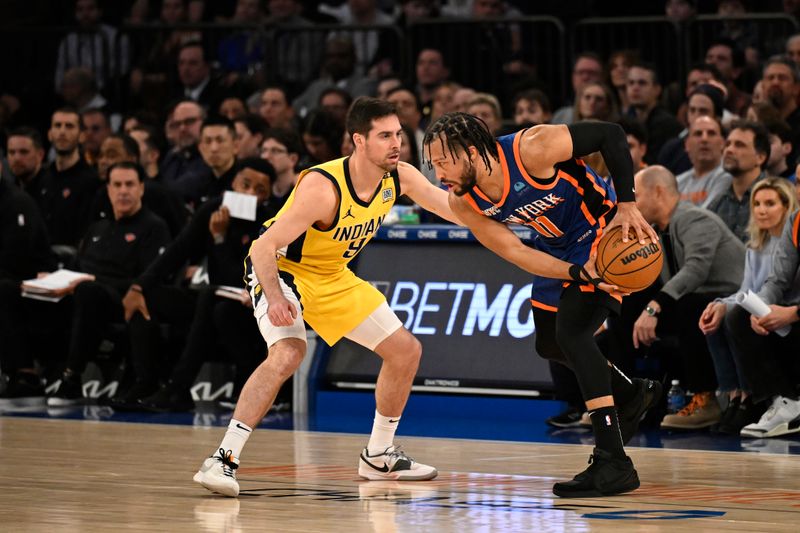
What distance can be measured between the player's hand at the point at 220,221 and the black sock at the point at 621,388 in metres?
4.50

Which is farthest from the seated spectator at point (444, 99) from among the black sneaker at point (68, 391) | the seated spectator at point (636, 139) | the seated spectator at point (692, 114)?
the black sneaker at point (68, 391)

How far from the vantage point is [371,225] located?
6.94 m

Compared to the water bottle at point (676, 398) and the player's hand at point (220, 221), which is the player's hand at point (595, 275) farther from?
the player's hand at point (220, 221)

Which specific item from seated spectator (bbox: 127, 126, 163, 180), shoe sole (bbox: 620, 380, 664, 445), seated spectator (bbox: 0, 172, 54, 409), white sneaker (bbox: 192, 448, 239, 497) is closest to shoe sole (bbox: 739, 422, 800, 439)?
shoe sole (bbox: 620, 380, 664, 445)

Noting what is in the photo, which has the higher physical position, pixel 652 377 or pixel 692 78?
pixel 692 78

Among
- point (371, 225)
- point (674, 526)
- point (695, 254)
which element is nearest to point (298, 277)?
point (371, 225)

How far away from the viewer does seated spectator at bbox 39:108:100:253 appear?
1245 centimetres

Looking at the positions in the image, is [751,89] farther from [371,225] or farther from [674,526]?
[674,526]

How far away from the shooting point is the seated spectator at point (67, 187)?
40.9ft

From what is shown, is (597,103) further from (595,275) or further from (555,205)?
(595,275)

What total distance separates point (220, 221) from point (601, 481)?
503cm

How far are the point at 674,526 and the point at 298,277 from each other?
2.34 metres

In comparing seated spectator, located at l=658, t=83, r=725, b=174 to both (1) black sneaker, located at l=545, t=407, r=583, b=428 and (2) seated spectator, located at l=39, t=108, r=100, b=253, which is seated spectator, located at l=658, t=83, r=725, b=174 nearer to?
(1) black sneaker, located at l=545, t=407, r=583, b=428

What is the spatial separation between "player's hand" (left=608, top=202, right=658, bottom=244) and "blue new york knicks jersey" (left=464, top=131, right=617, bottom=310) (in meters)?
0.25
